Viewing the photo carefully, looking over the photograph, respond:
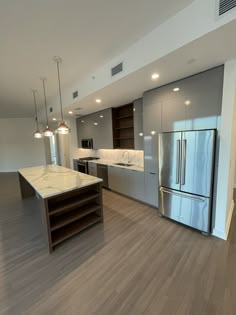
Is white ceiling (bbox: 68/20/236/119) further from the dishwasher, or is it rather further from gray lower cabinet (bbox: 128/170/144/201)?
the dishwasher

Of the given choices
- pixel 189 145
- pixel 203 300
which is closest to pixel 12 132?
pixel 189 145

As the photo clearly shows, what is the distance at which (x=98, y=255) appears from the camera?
6.88ft

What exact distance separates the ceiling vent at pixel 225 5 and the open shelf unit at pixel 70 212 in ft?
8.72

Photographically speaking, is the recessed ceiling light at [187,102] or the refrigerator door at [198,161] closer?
the refrigerator door at [198,161]

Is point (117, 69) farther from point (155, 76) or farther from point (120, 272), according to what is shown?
point (120, 272)

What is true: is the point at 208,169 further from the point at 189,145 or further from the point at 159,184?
the point at 159,184

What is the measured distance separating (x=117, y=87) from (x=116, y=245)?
272 centimetres

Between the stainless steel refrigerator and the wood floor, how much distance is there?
0.98ft

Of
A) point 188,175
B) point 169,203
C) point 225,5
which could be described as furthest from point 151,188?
point 225,5

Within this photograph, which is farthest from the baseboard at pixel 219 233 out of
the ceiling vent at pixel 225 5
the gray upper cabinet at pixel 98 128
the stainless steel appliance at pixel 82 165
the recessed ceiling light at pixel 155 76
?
the stainless steel appliance at pixel 82 165

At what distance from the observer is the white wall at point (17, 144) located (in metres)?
7.79

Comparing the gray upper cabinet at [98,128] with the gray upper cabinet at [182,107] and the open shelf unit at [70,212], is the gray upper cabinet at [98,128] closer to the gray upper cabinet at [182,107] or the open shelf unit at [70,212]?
the gray upper cabinet at [182,107]


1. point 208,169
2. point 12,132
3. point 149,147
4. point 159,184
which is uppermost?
point 12,132

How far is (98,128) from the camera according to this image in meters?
4.96
